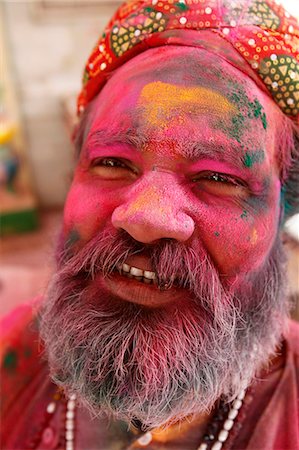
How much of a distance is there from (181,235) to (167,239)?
0.08 ft

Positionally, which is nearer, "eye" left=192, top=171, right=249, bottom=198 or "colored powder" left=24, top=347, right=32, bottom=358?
"eye" left=192, top=171, right=249, bottom=198

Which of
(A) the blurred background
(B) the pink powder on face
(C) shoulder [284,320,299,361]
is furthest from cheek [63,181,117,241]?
(A) the blurred background

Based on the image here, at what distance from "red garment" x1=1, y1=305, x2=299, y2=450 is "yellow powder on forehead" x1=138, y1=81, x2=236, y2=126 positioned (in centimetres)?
52

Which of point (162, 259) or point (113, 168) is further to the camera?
point (113, 168)

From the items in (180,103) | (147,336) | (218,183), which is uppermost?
(180,103)

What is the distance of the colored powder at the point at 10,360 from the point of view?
1.06 m

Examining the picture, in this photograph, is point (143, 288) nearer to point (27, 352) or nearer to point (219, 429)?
point (219, 429)

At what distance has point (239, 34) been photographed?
78 centimetres

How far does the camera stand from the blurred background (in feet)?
9.03

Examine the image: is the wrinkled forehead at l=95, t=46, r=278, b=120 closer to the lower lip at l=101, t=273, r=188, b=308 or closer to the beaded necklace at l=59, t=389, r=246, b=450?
the lower lip at l=101, t=273, r=188, b=308

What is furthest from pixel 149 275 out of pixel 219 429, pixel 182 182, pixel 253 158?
pixel 219 429

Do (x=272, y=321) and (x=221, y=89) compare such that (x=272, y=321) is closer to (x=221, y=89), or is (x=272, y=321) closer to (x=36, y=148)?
(x=221, y=89)

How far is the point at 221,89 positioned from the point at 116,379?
50 cm

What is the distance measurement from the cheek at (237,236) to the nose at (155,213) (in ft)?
0.15
